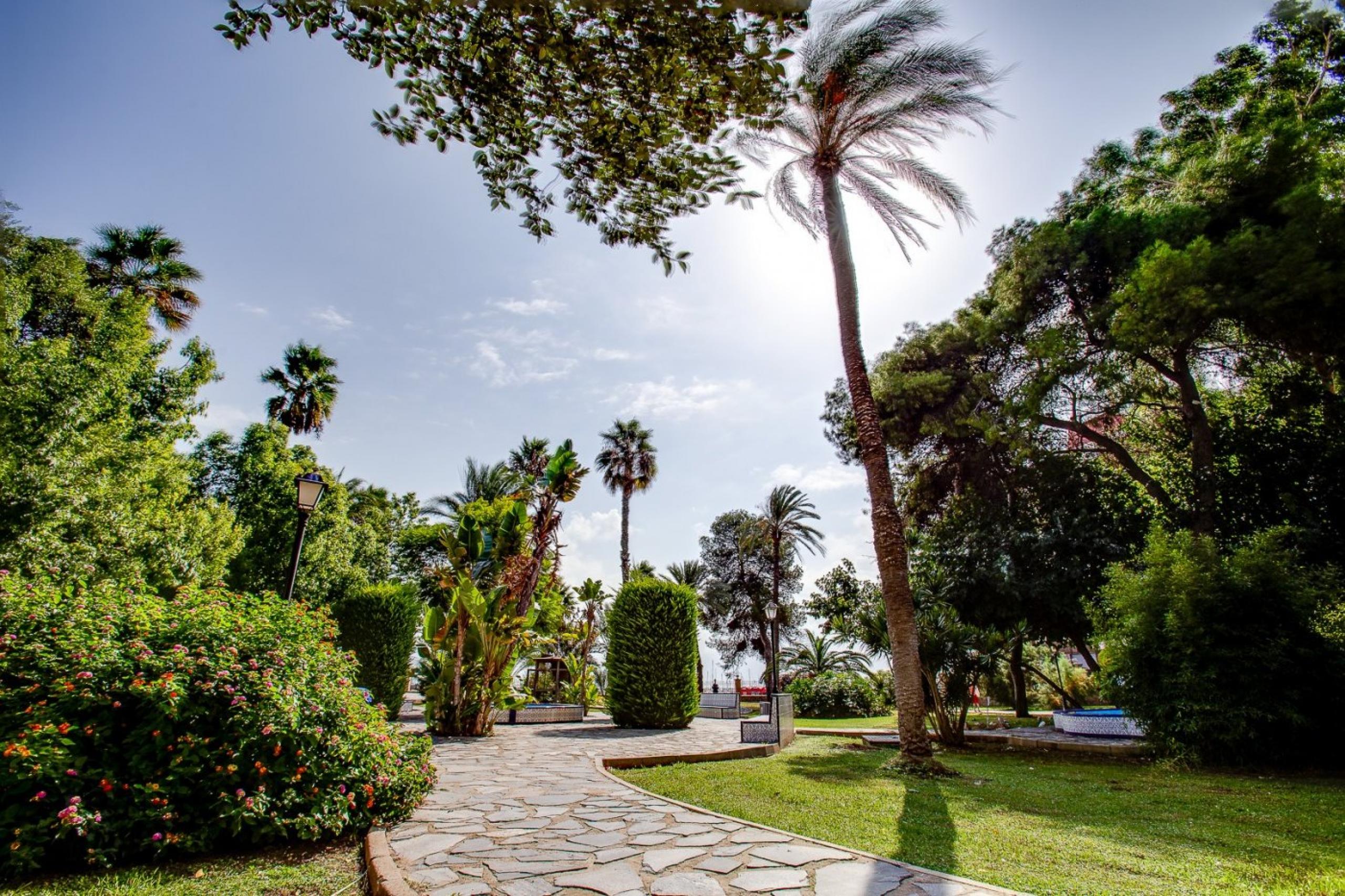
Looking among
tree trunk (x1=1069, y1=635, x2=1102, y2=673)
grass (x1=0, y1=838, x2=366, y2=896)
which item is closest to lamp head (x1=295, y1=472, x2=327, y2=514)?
grass (x1=0, y1=838, x2=366, y2=896)

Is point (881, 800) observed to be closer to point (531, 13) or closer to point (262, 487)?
point (531, 13)

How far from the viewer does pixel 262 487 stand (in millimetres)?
24203

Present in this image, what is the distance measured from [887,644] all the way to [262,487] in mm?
24266

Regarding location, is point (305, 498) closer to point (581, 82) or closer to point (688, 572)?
point (581, 82)

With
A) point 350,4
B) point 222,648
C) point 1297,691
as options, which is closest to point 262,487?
point 222,648

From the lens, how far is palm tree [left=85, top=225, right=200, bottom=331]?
70.2ft

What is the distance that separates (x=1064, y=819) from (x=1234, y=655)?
7.35m

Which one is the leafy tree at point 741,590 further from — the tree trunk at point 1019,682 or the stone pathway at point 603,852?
the stone pathway at point 603,852

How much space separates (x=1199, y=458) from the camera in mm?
15305

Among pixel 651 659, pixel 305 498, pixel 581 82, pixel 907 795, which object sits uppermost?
pixel 581 82

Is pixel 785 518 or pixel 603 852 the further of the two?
pixel 785 518

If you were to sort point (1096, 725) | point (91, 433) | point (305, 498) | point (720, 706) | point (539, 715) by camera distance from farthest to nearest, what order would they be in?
point (720, 706)
point (539, 715)
point (1096, 725)
point (91, 433)
point (305, 498)

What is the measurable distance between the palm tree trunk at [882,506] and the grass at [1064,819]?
1096 millimetres

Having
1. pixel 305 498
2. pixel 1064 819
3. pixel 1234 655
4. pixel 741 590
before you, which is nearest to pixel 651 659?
pixel 305 498
